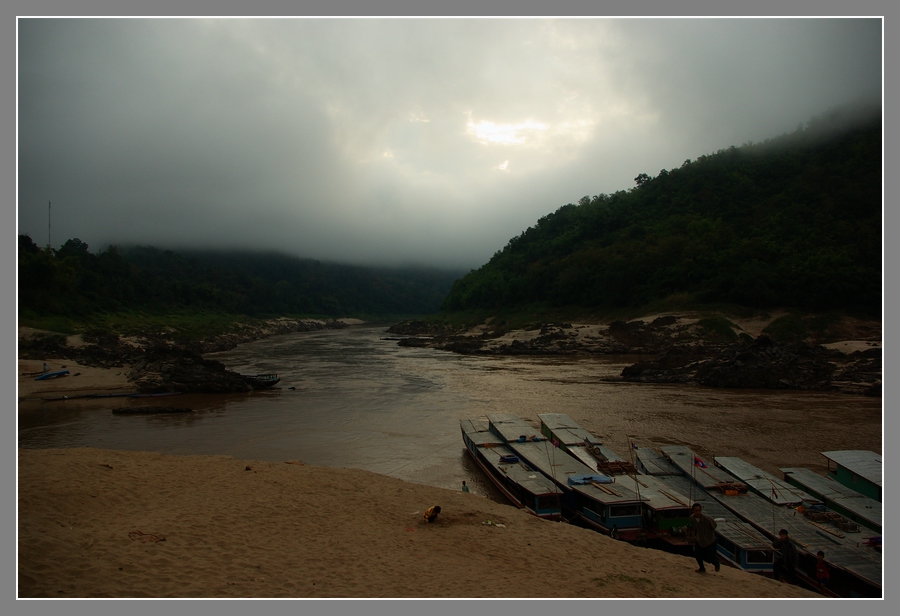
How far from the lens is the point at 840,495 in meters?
14.9

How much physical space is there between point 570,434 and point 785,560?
10493 millimetres

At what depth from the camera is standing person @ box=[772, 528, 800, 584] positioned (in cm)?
1145

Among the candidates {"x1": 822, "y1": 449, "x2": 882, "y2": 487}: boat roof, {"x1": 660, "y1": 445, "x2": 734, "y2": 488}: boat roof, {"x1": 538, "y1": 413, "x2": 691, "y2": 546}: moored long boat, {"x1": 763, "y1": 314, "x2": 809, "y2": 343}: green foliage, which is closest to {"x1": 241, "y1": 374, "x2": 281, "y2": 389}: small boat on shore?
{"x1": 538, "y1": 413, "x2": 691, "y2": 546}: moored long boat

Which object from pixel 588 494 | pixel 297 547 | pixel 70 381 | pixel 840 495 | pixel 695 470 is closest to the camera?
pixel 297 547

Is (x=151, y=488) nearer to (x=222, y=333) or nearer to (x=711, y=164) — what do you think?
(x=222, y=333)

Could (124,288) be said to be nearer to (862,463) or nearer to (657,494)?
(657,494)

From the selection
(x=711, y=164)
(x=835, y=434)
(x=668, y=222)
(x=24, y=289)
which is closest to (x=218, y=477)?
(x=835, y=434)

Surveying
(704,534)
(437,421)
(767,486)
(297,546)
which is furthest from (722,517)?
(437,421)

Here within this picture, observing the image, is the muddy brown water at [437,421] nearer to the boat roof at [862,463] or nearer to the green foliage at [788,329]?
the boat roof at [862,463]

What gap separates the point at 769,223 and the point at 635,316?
3032 cm

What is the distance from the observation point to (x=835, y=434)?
1000 inches

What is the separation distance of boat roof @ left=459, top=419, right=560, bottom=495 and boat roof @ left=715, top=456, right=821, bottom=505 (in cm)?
643

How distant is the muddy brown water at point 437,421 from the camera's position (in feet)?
75.0

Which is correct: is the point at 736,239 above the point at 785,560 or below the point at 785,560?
above
